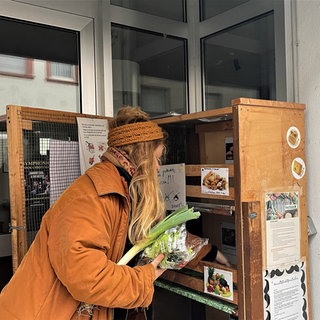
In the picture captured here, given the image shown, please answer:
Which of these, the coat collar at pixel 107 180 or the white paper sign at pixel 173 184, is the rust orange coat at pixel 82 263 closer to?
the coat collar at pixel 107 180

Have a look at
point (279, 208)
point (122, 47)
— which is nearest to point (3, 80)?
point (122, 47)

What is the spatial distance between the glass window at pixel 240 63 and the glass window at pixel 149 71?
0.20 m

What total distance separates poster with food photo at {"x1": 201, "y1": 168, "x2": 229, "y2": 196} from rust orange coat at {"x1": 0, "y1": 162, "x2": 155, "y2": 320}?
45 cm

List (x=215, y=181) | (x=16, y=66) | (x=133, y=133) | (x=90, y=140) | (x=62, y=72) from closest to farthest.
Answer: (x=133, y=133) → (x=215, y=181) → (x=90, y=140) → (x=16, y=66) → (x=62, y=72)

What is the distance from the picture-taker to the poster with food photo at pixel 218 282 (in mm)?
1677

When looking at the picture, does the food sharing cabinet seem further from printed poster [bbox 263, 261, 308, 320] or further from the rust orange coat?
the rust orange coat

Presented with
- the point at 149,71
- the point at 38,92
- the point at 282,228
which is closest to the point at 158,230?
the point at 282,228

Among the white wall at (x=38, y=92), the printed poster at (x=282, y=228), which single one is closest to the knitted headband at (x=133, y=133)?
the printed poster at (x=282, y=228)

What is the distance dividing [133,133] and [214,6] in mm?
1886

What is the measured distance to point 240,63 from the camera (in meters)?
2.83

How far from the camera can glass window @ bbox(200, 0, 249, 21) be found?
9.28 feet

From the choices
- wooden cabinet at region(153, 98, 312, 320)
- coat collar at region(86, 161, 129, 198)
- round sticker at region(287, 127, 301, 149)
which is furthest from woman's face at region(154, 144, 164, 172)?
round sticker at region(287, 127, 301, 149)

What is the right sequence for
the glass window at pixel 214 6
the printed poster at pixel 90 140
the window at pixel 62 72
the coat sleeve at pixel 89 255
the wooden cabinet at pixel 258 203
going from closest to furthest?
1. the coat sleeve at pixel 89 255
2. the wooden cabinet at pixel 258 203
3. the printed poster at pixel 90 140
4. the window at pixel 62 72
5. the glass window at pixel 214 6

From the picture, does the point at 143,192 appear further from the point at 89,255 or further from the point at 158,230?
the point at 89,255
